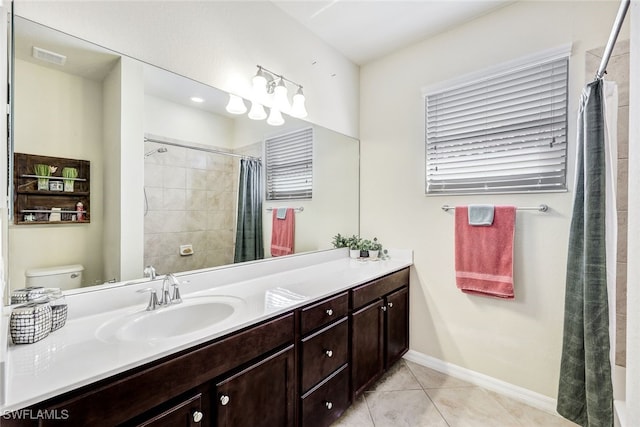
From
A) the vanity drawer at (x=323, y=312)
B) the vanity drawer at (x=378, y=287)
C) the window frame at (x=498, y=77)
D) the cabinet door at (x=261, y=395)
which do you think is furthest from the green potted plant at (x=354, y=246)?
the cabinet door at (x=261, y=395)

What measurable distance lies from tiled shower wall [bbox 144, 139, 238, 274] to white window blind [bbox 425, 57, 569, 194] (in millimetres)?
1549

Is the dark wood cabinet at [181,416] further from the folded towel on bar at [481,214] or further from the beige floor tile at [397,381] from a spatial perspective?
the folded towel on bar at [481,214]

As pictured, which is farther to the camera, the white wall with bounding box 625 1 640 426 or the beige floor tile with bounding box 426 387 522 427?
the beige floor tile with bounding box 426 387 522 427

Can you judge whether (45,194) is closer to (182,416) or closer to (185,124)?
(185,124)

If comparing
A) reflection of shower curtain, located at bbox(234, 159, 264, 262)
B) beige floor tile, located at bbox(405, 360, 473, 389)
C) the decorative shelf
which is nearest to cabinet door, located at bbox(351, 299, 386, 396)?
beige floor tile, located at bbox(405, 360, 473, 389)

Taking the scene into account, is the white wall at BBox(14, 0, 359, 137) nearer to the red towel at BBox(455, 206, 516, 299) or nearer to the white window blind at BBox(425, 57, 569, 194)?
the white window blind at BBox(425, 57, 569, 194)

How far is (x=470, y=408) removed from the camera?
1.84 meters

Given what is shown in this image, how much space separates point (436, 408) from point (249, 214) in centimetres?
172

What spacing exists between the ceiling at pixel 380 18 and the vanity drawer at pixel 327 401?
2346 millimetres

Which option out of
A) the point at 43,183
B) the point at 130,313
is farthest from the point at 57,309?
the point at 43,183

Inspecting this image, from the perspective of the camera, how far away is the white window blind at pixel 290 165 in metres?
2.08

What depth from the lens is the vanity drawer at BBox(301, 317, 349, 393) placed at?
4.72 feet

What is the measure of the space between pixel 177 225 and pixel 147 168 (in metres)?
0.33

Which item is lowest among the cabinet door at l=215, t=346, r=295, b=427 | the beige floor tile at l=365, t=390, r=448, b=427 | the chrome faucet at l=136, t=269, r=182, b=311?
the beige floor tile at l=365, t=390, r=448, b=427
